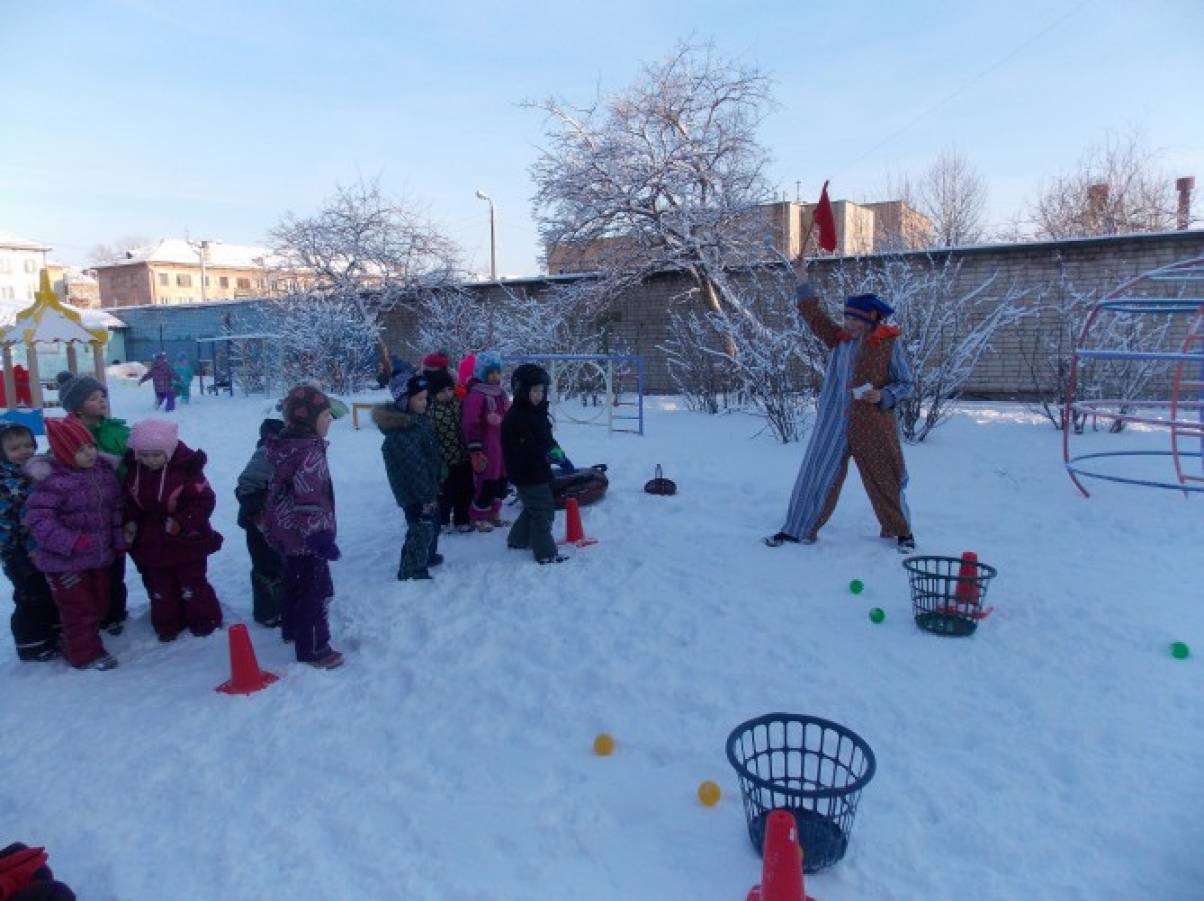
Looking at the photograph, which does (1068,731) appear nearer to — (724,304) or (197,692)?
(197,692)

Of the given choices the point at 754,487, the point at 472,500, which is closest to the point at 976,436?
the point at 754,487

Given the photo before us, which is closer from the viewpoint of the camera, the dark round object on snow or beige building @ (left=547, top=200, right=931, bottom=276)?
the dark round object on snow

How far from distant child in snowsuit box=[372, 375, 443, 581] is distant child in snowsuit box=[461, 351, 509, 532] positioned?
2.31 feet

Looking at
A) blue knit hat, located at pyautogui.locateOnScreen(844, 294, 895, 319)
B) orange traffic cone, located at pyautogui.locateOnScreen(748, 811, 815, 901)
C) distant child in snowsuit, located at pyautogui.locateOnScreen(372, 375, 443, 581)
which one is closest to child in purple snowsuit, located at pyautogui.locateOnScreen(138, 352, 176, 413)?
distant child in snowsuit, located at pyautogui.locateOnScreen(372, 375, 443, 581)

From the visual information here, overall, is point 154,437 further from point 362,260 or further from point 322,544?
point 362,260

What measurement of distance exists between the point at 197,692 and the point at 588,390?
11.2 m

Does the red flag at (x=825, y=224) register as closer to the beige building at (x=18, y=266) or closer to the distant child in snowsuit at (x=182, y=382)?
the distant child in snowsuit at (x=182, y=382)

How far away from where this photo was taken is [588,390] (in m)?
14.6

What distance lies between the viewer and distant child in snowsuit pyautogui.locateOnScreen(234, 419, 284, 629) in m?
4.27

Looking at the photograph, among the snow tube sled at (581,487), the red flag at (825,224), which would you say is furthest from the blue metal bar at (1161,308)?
the snow tube sled at (581,487)

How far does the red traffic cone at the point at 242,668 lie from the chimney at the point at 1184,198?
28142mm

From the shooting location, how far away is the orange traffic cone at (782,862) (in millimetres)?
2102

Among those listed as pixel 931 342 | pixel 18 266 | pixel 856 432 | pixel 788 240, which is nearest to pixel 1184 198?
pixel 788 240

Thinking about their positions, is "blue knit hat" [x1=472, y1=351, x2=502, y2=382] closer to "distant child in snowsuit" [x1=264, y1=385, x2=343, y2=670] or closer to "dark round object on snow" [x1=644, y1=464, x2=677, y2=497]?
"dark round object on snow" [x1=644, y1=464, x2=677, y2=497]
